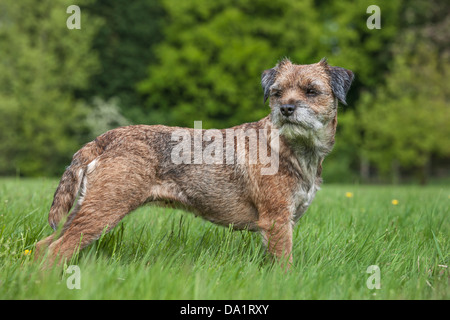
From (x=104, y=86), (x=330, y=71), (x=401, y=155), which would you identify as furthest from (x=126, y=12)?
(x=330, y=71)

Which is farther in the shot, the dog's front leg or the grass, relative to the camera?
the dog's front leg

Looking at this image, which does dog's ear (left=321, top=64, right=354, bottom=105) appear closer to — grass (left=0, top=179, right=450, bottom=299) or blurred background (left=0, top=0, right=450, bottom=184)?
grass (left=0, top=179, right=450, bottom=299)

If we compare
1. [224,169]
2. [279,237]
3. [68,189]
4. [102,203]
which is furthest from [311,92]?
[68,189]

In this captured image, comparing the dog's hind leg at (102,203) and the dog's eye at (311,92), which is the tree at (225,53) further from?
the dog's hind leg at (102,203)

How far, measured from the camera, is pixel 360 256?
430cm

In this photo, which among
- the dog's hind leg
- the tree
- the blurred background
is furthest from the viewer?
the tree

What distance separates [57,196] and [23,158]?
22.2 m

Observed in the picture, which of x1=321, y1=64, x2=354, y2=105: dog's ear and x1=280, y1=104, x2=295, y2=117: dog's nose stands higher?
x1=321, y1=64, x2=354, y2=105: dog's ear

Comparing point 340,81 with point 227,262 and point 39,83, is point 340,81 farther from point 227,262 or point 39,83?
point 39,83

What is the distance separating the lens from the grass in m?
3.11

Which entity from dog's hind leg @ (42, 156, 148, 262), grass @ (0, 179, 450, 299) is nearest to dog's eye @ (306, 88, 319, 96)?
grass @ (0, 179, 450, 299)

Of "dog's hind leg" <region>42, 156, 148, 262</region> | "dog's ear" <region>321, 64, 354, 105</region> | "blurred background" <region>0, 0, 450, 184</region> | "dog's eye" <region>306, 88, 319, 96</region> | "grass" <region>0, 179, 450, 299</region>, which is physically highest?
"blurred background" <region>0, 0, 450, 184</region>

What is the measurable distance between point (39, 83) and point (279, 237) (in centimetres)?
2296

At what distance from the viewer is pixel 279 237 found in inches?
159
